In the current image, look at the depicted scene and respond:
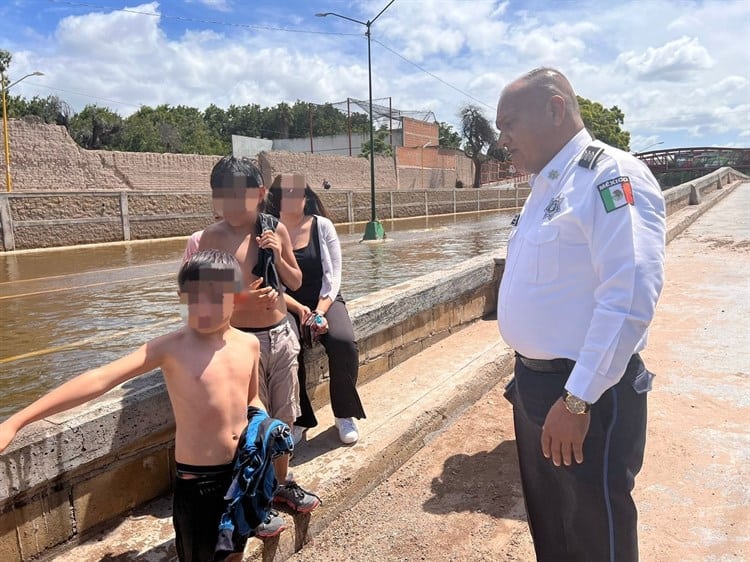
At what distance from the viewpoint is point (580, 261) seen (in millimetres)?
1703

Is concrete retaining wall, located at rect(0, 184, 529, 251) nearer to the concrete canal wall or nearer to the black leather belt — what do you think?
the concrete canal wall

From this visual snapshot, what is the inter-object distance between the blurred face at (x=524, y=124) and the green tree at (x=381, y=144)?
147 ft

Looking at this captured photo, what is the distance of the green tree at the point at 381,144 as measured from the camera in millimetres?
48106

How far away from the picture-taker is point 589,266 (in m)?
1.70

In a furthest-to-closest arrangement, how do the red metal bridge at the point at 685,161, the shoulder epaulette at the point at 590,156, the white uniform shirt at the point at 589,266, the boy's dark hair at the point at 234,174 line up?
the red metal bridge at the point at 685,161 < the boy's dark hair at the point at 234,174 < the shoulder epaulette at the point at 590,156 < the white uniform shirt at the point at 589,266

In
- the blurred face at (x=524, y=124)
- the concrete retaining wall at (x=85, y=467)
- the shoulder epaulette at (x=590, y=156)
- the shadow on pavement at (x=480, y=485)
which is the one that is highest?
the blurred face at (x=524, y=124)

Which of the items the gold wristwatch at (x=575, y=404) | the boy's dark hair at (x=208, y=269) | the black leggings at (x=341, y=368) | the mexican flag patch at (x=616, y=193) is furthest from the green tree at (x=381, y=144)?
the gold wristwatch at (x=575, y=404)

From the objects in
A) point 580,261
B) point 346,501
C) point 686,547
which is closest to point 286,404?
point 346,501

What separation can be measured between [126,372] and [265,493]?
2.19 ft

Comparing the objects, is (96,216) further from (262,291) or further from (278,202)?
(262,291)

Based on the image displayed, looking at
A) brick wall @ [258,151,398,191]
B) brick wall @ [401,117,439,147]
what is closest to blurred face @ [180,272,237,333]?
brick wall @ [258,151,398,191]

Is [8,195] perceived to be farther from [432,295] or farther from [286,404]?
[286,404]

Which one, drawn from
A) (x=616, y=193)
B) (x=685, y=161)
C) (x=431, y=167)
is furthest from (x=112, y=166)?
(x=685, y=161)

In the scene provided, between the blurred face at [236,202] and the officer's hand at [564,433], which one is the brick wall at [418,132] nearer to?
the blurred face at [236,202]
